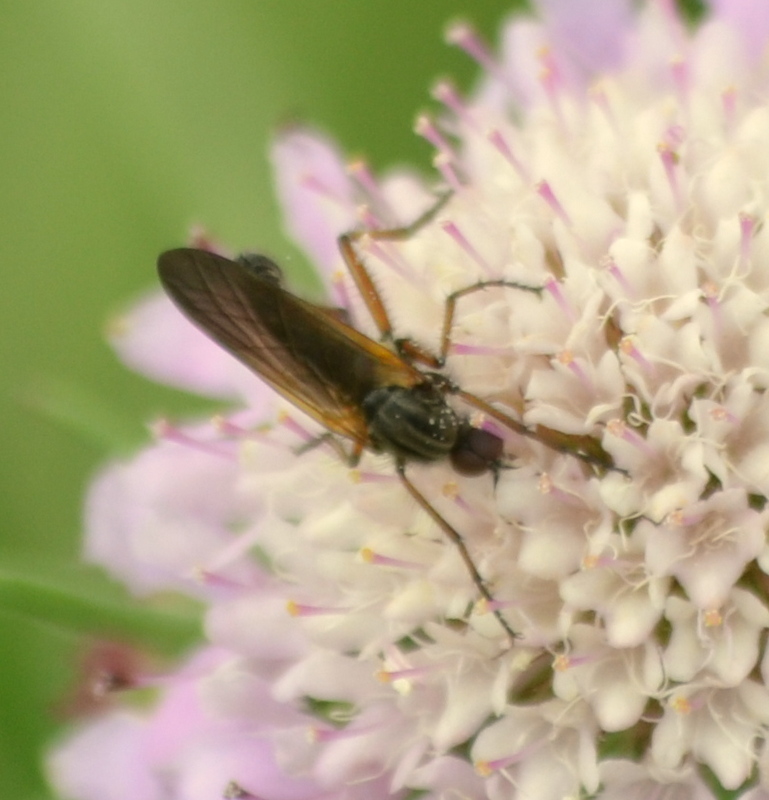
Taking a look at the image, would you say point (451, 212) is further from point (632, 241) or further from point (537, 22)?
point (537, 22)

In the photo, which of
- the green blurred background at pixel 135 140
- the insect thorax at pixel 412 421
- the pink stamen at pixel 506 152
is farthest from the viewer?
the green blurred background at pixel 135 140

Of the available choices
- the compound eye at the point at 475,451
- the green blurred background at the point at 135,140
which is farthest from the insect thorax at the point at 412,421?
the green blurred background at the point at 135,140

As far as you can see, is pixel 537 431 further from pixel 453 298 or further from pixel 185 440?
pixel 185 440

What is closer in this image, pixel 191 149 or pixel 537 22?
pixel 537 22

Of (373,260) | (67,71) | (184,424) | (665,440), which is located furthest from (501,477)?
(67,71)

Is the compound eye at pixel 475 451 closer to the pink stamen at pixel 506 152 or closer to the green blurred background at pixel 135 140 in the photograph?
the pink stamen at pixel 506 152

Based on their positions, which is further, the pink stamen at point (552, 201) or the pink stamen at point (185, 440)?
the pink stamen at point (185, 440)

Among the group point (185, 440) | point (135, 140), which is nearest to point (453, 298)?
point (185, 440)
